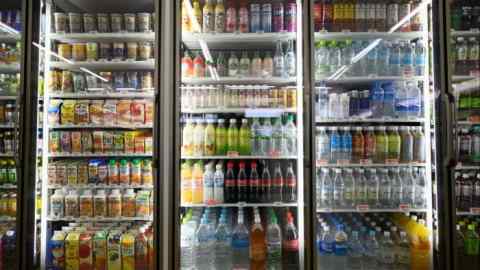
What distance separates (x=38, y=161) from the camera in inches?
88.0

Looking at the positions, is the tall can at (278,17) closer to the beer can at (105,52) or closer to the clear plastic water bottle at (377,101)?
the clear plastic water bottle at (377,101)

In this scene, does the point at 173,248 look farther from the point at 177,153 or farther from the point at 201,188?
the point at 177,153

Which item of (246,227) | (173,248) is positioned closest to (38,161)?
(173,248)

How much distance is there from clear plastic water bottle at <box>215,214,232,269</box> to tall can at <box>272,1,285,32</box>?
1577 mm

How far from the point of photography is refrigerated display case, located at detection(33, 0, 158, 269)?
229cm

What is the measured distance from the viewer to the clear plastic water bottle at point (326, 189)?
2.32m

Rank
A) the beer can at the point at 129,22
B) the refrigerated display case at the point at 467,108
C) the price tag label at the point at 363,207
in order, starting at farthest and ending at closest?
the beer can at the point at 129,22 < the refrigerated display case at the point at 467,108 < the price tag label at the point at 363,207

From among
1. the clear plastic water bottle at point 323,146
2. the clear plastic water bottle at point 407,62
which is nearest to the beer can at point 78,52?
the clear plastic water bottle at point 323,146

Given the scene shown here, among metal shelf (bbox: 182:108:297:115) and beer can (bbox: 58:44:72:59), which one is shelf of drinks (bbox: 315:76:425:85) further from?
beer can (bbox: 58:44:72:59)

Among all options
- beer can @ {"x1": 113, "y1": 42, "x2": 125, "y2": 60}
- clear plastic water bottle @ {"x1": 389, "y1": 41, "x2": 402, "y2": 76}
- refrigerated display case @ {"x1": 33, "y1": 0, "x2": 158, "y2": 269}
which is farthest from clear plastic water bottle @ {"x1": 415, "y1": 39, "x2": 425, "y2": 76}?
beer can @ {"x1": 113, "y1": 42, "x2": 125, "y2": 60}

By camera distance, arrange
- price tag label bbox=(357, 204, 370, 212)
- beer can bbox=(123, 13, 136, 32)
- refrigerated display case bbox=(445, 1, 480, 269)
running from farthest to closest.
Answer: beer can bbox=(123, 13, 136, 32) < refrigerated display case bbox=(445, 1, 480, 269) < price tag label bbox=(357, 204, 370, 212)

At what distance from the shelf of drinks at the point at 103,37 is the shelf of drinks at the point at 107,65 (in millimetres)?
189

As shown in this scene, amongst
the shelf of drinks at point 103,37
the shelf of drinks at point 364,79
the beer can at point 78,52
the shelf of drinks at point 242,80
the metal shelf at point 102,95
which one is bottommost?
the metal shelf at point 102,95

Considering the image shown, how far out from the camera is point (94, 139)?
238 cm
